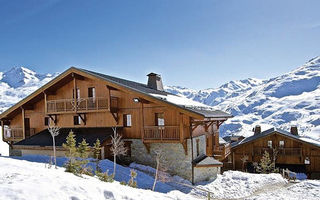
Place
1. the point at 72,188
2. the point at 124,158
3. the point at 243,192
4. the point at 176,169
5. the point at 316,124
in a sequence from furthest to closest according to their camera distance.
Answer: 1. the point at 316,124
2. the point at 124,158
3. the point at 176,169
4. the point at 243,192
5. the point at 72,188

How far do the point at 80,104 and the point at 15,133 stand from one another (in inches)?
360

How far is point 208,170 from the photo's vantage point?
19.0 m

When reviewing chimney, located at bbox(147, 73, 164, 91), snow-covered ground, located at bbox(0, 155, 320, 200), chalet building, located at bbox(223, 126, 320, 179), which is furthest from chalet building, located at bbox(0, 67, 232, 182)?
chalet building, located at bbox(223, 126, 320, 179)

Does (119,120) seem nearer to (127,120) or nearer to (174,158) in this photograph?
(127,120)

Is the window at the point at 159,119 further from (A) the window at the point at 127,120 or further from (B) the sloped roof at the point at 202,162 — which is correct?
(B) the sloped roof at the point at 202,162

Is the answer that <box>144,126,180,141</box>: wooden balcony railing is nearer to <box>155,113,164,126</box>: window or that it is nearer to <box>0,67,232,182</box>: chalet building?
<box>0,67,232,182</box>: chalet building

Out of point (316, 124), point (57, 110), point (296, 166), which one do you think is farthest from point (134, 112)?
point (316, 124)

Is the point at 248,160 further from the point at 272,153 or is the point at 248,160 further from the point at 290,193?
the point at 290,193

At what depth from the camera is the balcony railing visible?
65.0ft

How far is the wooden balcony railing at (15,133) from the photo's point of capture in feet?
78.5

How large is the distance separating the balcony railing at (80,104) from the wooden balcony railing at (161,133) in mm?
3518

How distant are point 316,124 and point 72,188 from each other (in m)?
228

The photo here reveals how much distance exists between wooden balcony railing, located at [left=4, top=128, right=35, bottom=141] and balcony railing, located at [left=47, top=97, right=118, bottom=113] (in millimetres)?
4259

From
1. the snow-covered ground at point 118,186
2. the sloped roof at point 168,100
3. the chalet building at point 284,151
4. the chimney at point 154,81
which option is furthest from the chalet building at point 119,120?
the chalet building at point 284,151
